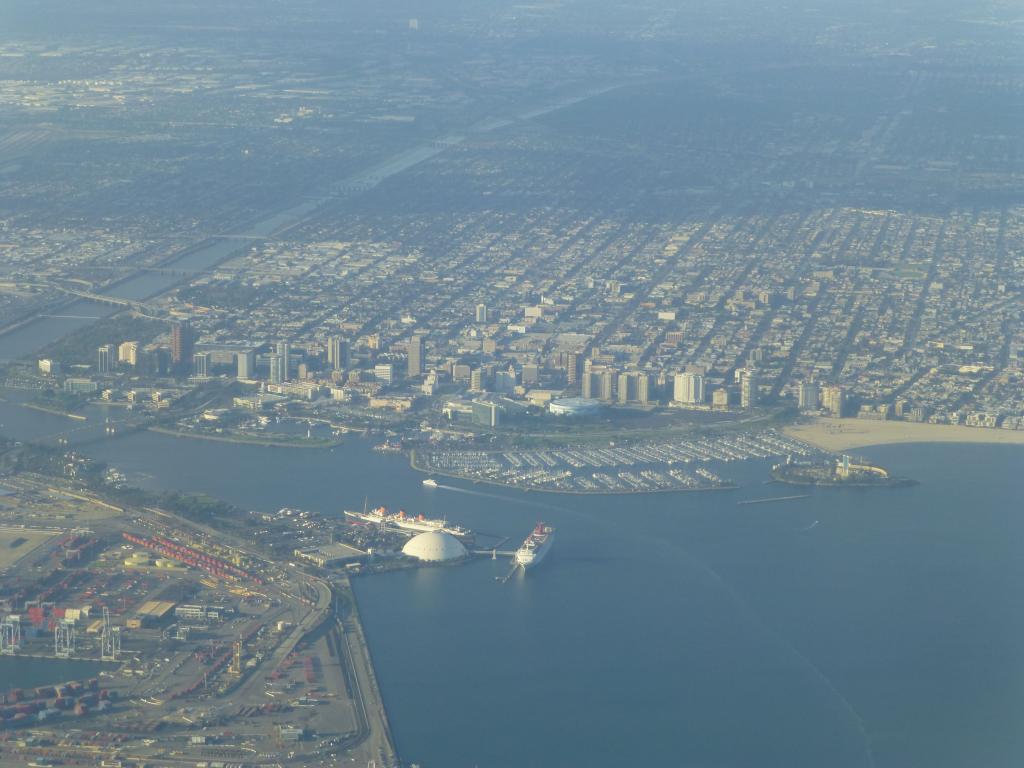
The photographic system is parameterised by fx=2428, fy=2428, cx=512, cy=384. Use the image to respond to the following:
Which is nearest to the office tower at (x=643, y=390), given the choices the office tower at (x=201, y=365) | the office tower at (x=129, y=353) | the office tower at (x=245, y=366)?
the office tower at (x=245, y=366)

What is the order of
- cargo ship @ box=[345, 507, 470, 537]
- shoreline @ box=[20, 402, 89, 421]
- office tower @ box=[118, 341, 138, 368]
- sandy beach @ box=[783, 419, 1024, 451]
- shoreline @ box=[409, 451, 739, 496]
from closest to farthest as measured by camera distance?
cargo ship @ box=[345, 507, 470, 537], shoreline @ box=[409, 451, 739, 496], sandy beach @ box=[783, 419, 1024, 451], shoreline @ box=[20, 402, 89, 421], office tower @ box=[118, 341, 138, 368]

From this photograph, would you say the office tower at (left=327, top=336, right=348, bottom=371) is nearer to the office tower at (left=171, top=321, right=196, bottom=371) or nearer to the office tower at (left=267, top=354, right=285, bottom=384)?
the office tower at (left=267, top=354, right=285, bottom=384)

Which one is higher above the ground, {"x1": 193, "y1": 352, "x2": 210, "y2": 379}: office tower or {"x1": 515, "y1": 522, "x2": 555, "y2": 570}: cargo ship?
{"x1": 515, "y1": 522, "x2": 555, "y2": 570}: cargo ship

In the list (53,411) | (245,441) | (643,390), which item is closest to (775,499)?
(643,390)

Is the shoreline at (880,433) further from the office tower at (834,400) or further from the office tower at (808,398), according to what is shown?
the office tower at (808,398)

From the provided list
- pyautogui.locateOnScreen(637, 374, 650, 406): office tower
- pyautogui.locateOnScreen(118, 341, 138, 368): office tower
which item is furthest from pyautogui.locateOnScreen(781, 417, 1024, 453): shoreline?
pyautogui.locateOnScreen(118, 341, 138, 368): office tower
